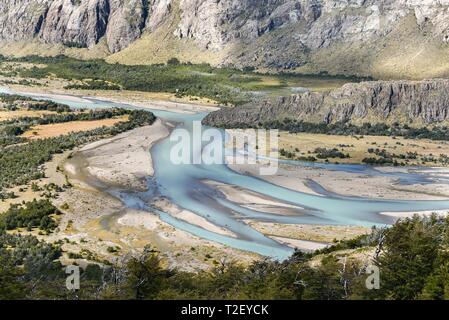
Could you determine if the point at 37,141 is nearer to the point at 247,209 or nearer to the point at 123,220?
the point at 123,220

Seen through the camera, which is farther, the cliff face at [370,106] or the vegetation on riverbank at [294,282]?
the cliff face at [370,106]

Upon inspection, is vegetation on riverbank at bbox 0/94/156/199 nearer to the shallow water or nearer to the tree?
the shallow water

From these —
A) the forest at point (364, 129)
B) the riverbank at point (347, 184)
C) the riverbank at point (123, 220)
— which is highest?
the forest at point (364, 129)

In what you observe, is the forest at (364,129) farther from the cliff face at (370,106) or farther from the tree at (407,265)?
the tree at (407,265)

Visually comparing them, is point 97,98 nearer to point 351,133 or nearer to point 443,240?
point 351,133

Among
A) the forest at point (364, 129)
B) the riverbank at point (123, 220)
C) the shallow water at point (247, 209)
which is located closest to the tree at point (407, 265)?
the riverbank at point (123, 220)

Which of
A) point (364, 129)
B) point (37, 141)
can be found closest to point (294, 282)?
point (37, 141)

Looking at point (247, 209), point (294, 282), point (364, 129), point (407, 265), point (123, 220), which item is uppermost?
point (364, 129)
